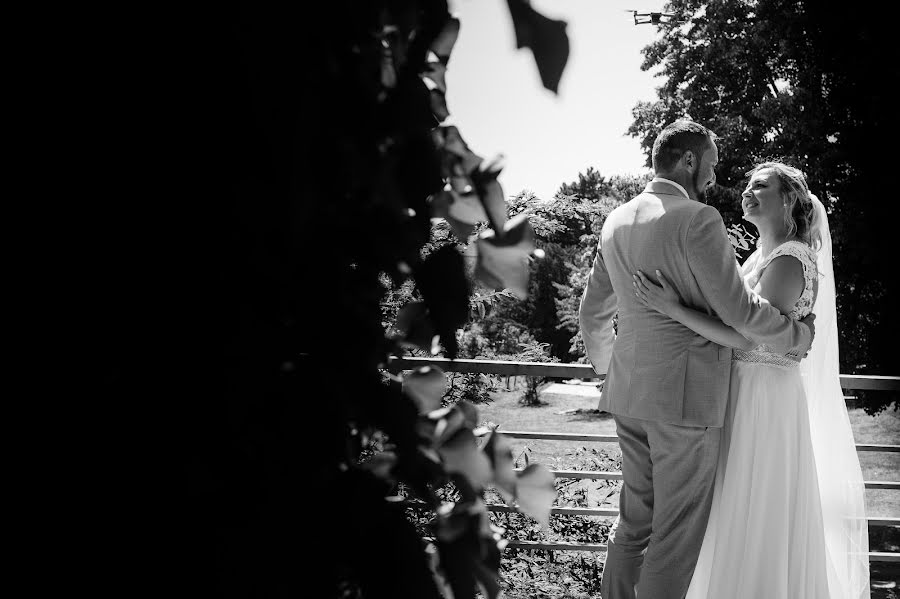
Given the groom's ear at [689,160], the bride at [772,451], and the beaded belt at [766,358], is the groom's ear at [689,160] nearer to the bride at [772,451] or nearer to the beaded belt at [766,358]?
the bride at [772,451]

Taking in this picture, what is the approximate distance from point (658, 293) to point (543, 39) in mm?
2319

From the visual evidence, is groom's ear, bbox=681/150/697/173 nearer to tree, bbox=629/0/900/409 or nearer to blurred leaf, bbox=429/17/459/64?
blurred leaf, bbox=429/17/459/64

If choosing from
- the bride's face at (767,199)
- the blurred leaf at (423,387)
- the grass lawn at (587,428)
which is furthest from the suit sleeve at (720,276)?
the grass lawn at (587,428)

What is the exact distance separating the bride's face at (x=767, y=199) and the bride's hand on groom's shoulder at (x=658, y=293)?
0.72m

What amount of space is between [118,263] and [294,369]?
0.18 metres

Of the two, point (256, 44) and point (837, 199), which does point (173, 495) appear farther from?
point (837, 199)

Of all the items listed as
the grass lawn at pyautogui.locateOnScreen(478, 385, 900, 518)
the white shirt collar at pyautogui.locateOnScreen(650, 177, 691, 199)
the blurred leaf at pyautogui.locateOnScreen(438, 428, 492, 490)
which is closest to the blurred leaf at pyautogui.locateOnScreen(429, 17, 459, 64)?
the blurred leaf at pyautogui.locateOnScreen(438, 428, 492, 490)

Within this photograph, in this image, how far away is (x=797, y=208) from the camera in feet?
10.7

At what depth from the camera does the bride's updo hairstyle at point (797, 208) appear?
10.7 feet

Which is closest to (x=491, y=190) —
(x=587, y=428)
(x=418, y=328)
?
(x=418, y=328)

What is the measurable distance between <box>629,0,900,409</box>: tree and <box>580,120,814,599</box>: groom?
12490 mm

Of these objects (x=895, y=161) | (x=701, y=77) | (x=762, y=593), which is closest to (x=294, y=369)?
(x=762, y=593)

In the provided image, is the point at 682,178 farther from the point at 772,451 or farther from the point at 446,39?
the point at 446,39

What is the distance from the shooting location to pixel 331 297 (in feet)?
2.31
